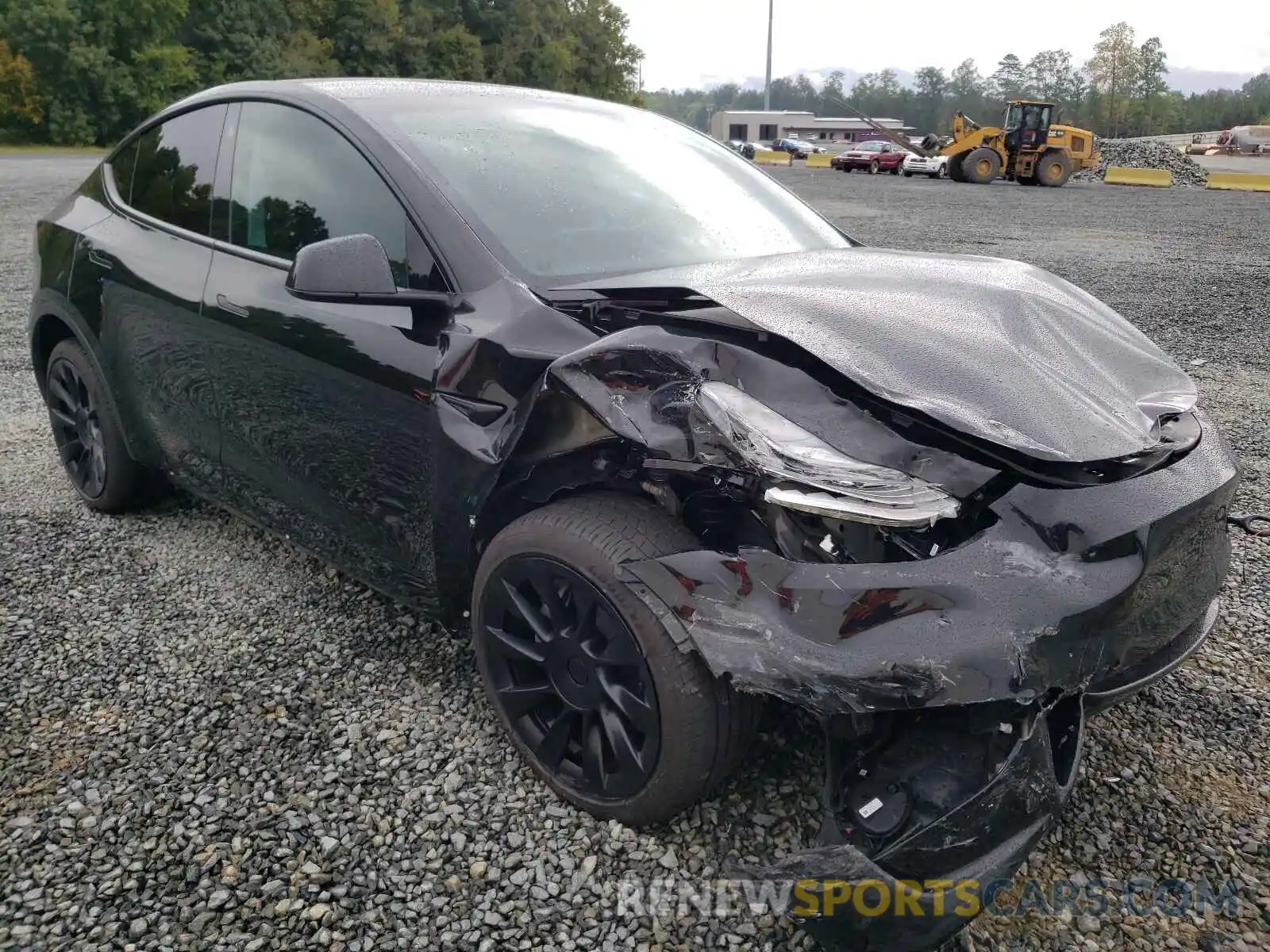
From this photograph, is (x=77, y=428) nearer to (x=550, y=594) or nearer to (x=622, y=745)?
(x=550, y=594)

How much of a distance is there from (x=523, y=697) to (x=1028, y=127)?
2696 cm

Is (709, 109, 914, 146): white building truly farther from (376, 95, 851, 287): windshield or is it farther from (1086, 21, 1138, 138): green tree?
(376, 95, 851, 287): windshield

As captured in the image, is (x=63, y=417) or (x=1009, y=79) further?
(x=1009, y=79)

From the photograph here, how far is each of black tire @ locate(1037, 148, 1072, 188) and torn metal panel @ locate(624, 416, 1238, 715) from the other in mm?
25929

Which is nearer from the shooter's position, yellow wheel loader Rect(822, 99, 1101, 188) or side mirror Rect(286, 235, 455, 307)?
side mirror Rect(286, 235, 455, 307)

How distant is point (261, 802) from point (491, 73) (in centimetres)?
6819

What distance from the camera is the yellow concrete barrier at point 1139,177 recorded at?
26.2 metres

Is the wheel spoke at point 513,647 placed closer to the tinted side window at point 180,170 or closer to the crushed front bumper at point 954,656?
the crushed front bumper at point 954,656

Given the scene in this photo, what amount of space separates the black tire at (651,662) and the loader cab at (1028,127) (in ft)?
86.8

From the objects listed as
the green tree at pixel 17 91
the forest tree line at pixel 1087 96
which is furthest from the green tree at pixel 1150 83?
the green tree at pixel 17 91

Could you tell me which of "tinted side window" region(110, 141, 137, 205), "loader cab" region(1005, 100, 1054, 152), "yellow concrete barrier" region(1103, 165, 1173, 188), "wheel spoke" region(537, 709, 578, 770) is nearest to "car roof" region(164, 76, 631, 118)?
"tinted side window" region(110, 141, 137, 205)

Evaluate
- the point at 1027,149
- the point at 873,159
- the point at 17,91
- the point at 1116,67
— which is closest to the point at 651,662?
the point at 1027,149

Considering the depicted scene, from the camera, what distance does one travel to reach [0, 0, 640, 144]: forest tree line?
138 ft

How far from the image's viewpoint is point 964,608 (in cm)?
165
